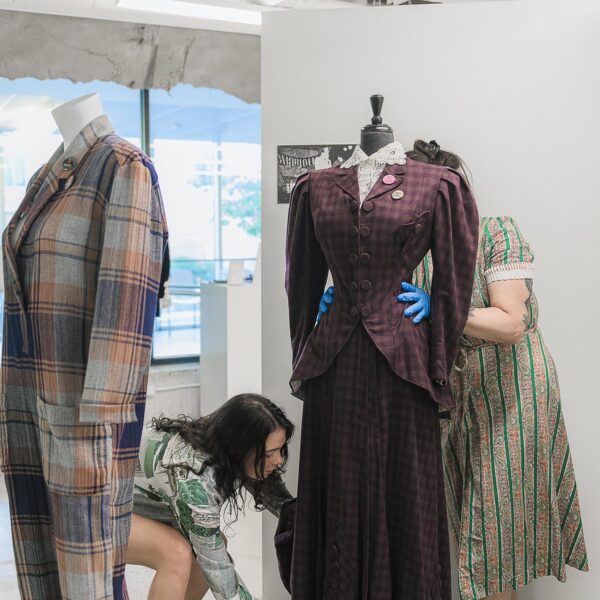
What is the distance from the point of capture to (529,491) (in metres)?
2.15

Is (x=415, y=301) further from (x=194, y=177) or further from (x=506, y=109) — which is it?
(x=194, y=177)

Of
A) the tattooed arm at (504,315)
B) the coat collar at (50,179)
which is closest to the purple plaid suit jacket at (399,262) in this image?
the tattooed arm at (504,315)

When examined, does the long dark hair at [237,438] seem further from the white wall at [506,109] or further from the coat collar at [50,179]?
the coat collar at [50,179]

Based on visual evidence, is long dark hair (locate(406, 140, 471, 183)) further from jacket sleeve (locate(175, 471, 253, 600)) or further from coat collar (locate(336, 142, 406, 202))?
jacket sleeve (locate(175, 471, 253, 600))

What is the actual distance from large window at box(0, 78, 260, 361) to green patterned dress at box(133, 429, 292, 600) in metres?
3.31

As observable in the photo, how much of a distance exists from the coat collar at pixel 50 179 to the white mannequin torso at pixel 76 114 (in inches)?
0.6

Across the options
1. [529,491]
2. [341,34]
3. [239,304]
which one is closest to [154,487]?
[529,491]

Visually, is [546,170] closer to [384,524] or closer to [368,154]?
[368,154]

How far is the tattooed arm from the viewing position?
75.8 inches

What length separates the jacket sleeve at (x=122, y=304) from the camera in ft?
4.60

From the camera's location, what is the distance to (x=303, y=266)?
74.7 inches

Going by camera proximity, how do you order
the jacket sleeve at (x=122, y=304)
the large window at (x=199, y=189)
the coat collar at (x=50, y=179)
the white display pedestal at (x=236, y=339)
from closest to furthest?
the jacket sleeve at (x=122, y=304)
the coat collar at (x=50, y=179)
the white display pedestal at (x=236, y=339)
the large window at (x=199, y=189)

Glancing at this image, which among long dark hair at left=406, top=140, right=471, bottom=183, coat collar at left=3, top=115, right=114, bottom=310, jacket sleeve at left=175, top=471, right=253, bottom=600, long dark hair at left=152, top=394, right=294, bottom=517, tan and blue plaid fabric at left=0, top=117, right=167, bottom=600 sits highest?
long dark hair at left=406, top=140, right=471, bottom=183

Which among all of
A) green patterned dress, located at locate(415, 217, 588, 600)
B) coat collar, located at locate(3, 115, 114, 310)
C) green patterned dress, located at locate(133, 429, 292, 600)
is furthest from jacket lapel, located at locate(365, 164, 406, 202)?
green patterned dress, located at locate(133, 429, 292, 600)
